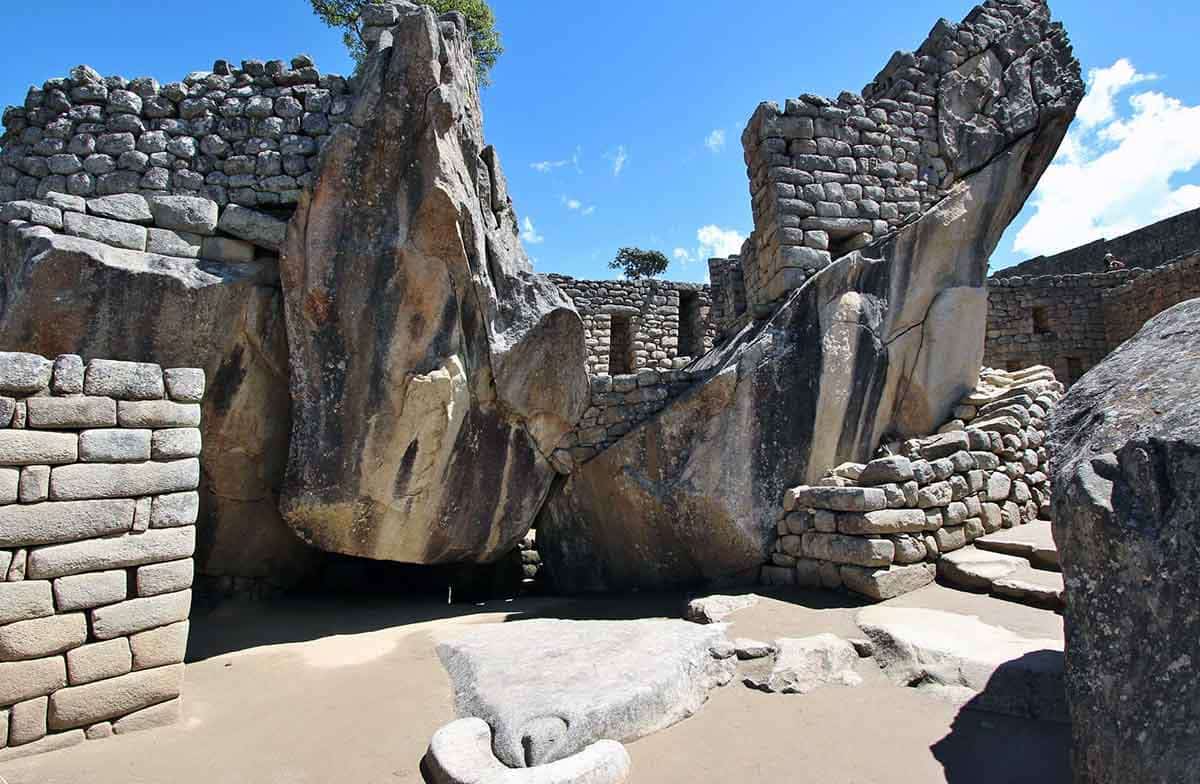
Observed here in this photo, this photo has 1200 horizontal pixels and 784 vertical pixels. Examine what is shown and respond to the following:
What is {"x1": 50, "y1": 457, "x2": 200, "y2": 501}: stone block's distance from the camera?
3209 millimetres

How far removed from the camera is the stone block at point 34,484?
122 inches

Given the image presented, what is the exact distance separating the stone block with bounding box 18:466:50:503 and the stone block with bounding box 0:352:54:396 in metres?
0.39

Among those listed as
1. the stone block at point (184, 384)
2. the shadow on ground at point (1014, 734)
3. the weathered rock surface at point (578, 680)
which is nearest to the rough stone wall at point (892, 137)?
the weathered rock surface at point (578, 680)

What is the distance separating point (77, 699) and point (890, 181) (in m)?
7.82

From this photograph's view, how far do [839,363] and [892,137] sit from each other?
278cm

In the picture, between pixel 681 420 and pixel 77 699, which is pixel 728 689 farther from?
pixel 77 699

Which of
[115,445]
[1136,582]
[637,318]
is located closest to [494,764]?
[1136,582]

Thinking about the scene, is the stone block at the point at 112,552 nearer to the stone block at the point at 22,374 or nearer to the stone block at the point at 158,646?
the stone block at the point at 158,646

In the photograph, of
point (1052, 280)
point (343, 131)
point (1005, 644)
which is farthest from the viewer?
point (1052, 280)

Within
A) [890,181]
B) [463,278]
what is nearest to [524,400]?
[463,278]

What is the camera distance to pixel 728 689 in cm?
355

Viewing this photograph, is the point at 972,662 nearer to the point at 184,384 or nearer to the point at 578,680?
the point at 578,680

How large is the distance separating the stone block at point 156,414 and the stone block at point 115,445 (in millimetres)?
55

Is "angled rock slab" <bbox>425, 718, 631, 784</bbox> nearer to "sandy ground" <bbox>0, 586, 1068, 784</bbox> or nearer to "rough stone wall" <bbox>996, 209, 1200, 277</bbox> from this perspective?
"sandy ground" <bbox>0, 586, 1068, 784</bbox>
